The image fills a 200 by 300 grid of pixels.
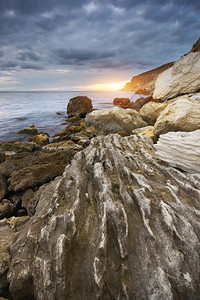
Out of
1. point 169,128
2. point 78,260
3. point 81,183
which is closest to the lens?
point 78,260

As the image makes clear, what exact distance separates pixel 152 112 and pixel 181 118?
750 cm

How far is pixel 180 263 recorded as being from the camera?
262 cm

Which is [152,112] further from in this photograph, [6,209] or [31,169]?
[6,209]

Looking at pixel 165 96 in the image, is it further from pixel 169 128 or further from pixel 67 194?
pixel 67 194

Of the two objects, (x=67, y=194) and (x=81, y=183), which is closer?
(x=67, y=194)

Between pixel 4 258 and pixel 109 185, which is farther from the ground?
pixel 109 185

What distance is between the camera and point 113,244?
3.04 metres

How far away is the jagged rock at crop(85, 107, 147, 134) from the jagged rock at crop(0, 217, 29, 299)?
11470 millimetres

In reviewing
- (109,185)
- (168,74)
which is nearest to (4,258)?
(109,185)

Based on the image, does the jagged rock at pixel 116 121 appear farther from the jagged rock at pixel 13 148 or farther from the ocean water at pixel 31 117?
the jagged rock at pixel 13 148

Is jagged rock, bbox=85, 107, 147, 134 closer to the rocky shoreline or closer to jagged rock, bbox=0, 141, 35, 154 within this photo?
jagged rock, bbox=0, 141, 35, 154

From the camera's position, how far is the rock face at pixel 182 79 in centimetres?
1490

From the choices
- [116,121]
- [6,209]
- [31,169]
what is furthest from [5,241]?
[116,121]

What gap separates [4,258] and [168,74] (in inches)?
844
